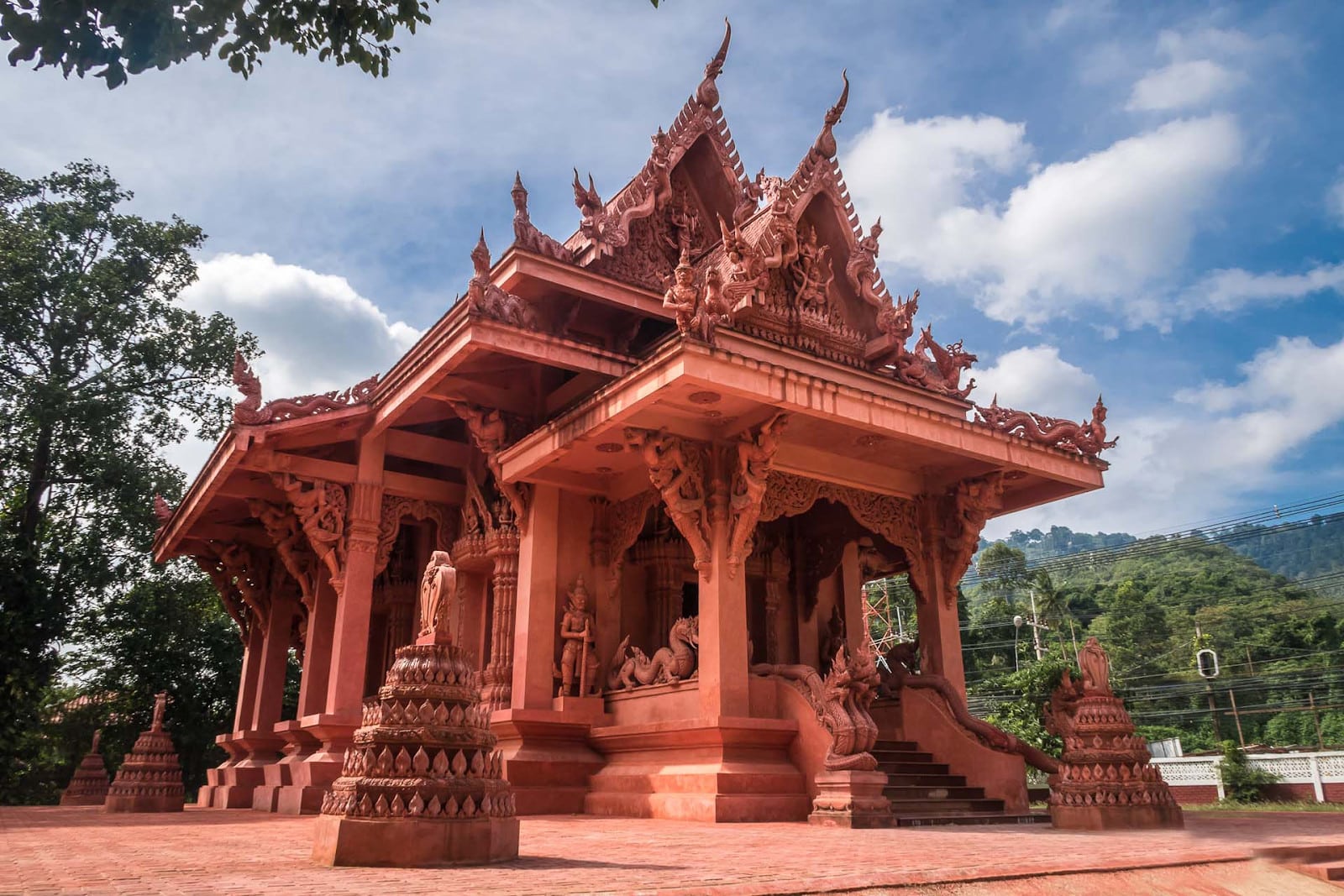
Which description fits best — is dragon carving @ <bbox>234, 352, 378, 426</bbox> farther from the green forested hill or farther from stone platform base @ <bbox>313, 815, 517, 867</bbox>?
the green forested hill

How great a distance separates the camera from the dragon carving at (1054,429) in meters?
10.7

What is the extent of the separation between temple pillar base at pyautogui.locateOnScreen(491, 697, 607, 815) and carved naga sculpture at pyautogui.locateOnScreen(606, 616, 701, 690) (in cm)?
41

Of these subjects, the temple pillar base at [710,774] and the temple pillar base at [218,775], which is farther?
the temple pillar base at [218,775]

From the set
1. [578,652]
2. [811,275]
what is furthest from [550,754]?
[811,275]

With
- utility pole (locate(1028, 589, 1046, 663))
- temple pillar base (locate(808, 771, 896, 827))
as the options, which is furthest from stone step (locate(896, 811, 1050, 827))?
utility pole (locate(1028, 589, 1046, 663))

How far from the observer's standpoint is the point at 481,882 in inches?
152

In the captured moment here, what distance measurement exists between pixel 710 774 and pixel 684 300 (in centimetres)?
411

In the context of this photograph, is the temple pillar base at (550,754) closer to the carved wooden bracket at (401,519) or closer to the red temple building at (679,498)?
the red temple building at (679,498)

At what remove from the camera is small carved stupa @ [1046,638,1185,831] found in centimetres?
720

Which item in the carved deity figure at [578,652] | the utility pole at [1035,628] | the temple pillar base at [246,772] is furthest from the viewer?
the utility pole at [1035,628]

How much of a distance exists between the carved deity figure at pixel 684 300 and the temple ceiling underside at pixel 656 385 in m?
0.03

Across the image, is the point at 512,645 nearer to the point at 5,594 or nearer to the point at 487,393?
the point at 487,393

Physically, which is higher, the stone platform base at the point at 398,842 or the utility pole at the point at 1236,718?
the utility pole at the point at 1236,718

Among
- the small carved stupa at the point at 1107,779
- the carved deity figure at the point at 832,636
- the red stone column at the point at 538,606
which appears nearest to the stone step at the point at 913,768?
the small carved stupa at the point at 1107,779
